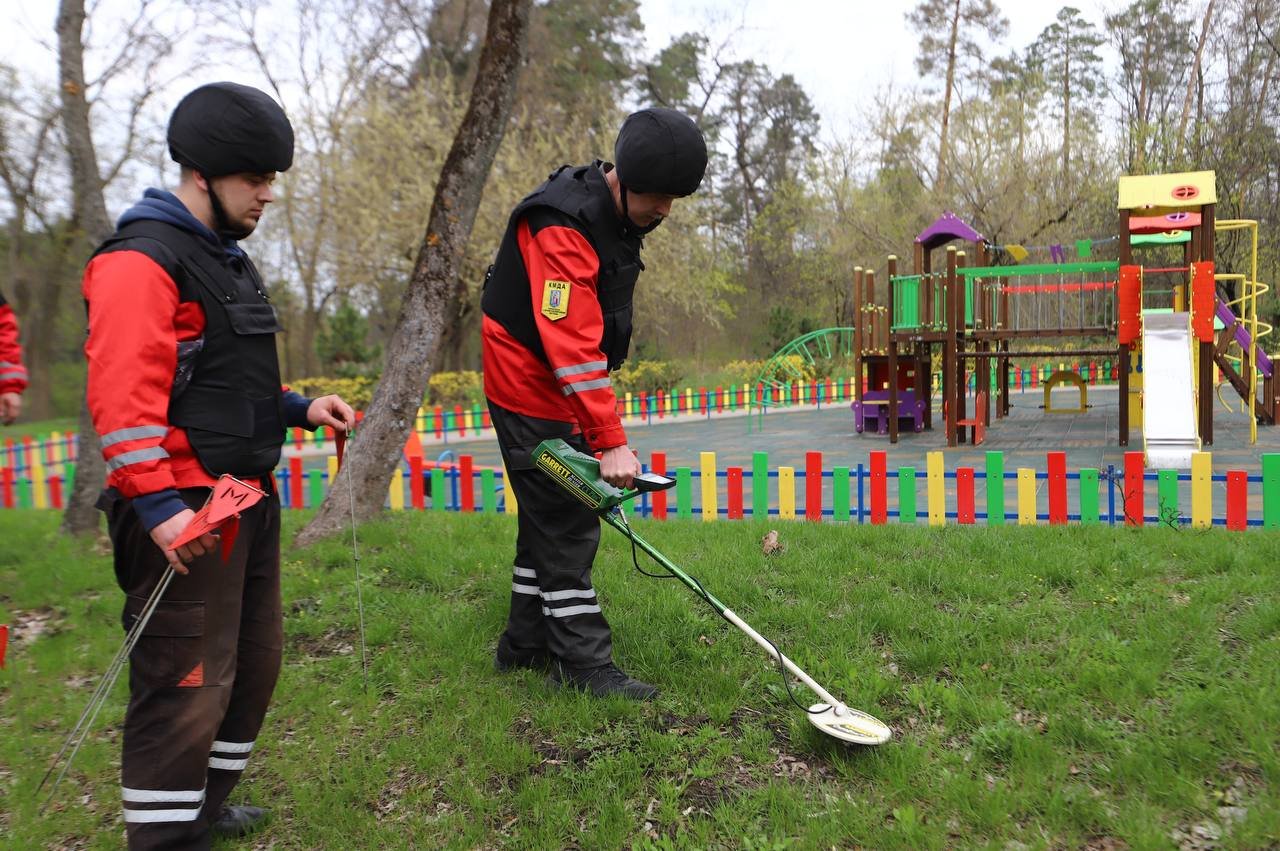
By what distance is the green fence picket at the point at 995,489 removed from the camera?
19.8ft

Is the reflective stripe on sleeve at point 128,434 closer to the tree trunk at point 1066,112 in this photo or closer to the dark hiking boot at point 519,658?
the dark hiking boot at point 519,658

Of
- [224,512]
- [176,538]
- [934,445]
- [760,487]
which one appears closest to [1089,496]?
[760,487]

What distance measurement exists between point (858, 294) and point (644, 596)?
10510 mm

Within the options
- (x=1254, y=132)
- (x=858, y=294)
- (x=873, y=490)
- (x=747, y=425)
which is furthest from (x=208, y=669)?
(x=1254, y=132)

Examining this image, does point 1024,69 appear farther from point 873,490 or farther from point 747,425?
point 873,490

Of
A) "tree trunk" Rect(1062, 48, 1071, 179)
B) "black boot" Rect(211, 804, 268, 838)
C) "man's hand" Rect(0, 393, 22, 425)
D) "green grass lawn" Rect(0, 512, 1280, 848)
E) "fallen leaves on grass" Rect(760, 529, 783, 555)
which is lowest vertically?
"black boot" Rect(211, 804, 268, 838)

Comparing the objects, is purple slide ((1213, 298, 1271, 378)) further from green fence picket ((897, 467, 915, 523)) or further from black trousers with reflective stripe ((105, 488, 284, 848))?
black trousers with reflective stripe ((105, 488, 284, 848))

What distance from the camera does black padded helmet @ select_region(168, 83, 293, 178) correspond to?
221 centimetres

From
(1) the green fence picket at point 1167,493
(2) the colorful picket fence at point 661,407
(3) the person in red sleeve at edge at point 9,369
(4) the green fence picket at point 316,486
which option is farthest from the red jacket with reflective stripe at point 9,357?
(2) the colorful picket fence at point 661,407

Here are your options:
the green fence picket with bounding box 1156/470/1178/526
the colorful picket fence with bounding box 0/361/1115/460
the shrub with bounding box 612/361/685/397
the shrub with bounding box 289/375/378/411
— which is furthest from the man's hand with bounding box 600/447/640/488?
the shrub with bounding box 612/361/685/397

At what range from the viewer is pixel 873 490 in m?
6.34

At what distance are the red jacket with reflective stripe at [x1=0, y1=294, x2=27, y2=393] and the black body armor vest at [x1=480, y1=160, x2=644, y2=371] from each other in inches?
93.5

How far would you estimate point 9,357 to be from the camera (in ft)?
13.0

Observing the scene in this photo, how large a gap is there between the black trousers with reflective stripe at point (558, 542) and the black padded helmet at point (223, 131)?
114cm
